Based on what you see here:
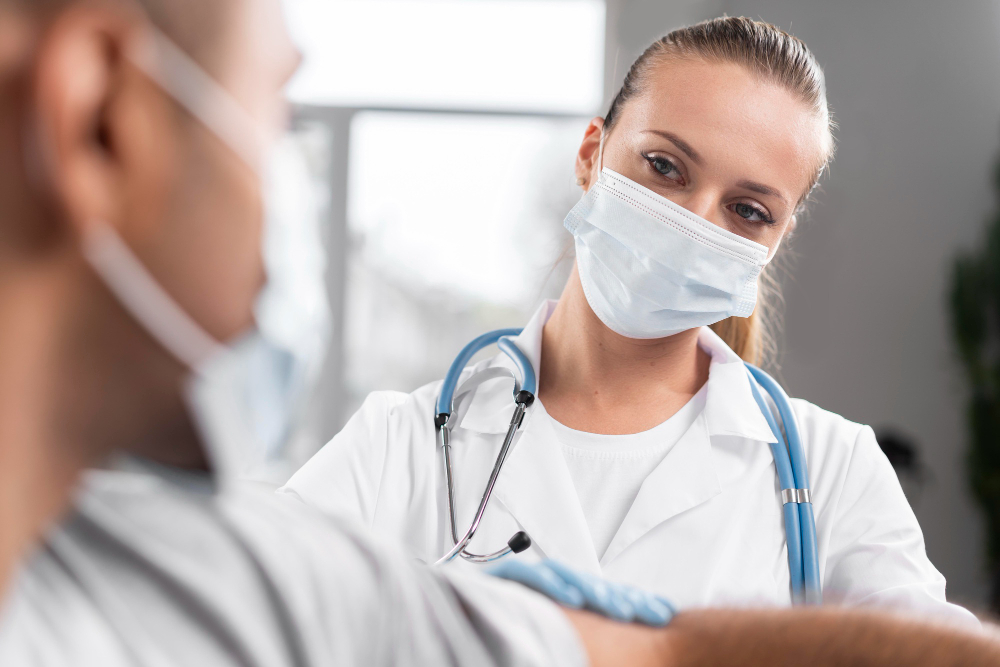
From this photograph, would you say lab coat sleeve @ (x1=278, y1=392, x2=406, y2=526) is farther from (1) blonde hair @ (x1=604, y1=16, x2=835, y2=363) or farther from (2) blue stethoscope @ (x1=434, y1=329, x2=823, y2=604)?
(1) blonde hair @ (x1=604, y1=16, x2=835, y2=363)

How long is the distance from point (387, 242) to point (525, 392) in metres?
2.15

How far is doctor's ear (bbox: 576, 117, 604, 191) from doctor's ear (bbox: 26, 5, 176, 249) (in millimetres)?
963

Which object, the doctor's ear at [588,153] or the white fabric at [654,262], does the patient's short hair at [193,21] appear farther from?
the doctor's ear at [588,153]

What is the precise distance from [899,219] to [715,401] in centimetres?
246

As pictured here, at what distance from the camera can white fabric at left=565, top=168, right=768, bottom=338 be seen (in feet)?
3.46

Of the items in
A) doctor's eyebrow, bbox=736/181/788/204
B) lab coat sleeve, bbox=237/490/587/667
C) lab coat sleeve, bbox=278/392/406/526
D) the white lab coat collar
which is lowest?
lab coat sleeve, bbox=278/392/406/526

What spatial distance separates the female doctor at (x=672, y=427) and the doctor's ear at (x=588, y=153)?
0.26 ft

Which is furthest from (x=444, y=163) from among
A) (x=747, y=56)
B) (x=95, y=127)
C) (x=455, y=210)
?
(x=95, y=127)

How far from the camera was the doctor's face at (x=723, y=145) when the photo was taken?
1.05m

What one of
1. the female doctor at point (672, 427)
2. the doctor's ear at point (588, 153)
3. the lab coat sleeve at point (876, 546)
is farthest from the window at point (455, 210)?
the lab coat sleeve at point (876, 546)

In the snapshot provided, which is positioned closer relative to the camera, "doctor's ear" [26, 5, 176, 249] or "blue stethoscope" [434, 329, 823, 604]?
"doctor's ear" [26, 5, 176, 249]

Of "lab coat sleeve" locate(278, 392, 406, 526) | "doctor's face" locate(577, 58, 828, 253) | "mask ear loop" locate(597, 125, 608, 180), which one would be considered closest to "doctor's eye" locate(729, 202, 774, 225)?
"doctor's face" locate(577, 58, 828, 253)

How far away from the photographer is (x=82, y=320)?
13.7 inches

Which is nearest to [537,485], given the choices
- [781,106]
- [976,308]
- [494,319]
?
[781,106]
